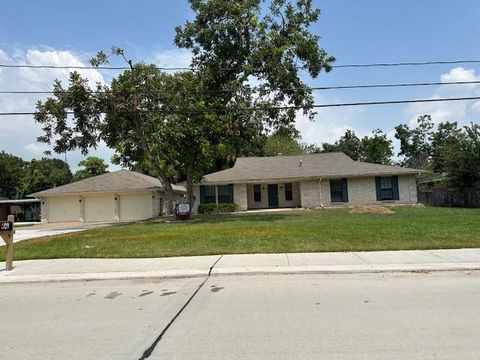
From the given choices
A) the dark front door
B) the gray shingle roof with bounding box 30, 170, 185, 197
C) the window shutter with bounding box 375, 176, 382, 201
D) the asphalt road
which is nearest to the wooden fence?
the window shutter with bounding box 375, 176, 382, 201

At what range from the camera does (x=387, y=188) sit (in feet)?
118

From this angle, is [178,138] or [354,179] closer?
[178,138]

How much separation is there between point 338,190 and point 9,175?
192ft

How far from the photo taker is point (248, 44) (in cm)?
2827

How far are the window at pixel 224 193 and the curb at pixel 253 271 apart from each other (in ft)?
88.1

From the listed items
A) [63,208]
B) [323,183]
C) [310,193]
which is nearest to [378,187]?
[323,183]

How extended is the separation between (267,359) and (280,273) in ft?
16.7

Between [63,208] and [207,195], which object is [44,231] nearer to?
[63,208]

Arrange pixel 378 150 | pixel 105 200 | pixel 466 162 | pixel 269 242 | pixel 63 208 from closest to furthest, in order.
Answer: pixel 269 242 < pixel 466 162 < pixel 105 200 < pixel 63 208 < pixel 378 150

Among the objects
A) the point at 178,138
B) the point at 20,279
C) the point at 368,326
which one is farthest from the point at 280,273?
the point at 178,138

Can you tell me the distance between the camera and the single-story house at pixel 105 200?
3772cm

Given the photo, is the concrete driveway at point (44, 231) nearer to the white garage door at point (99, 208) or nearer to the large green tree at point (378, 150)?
the white garage door at point (99, 208)

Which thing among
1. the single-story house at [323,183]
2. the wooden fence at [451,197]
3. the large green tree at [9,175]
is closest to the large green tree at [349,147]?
the wooden fence at [451,197]

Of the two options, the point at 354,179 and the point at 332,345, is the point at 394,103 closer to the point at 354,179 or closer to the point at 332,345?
the point at 332,345
